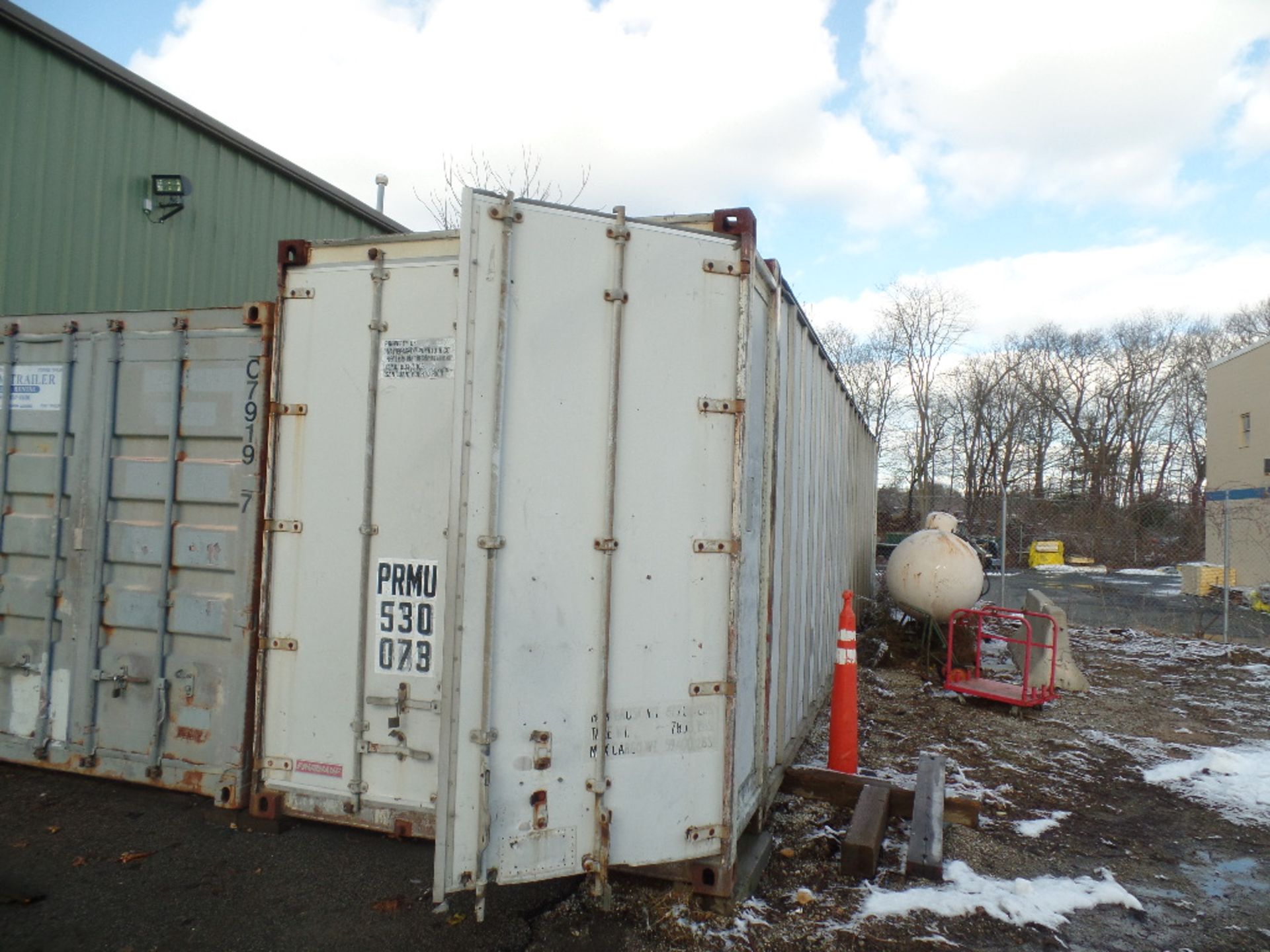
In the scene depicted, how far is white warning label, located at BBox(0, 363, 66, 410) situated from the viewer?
4926 millimetres

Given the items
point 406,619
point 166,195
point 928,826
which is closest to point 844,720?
point 928,826

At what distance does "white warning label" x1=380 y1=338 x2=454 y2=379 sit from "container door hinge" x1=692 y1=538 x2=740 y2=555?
1606mm

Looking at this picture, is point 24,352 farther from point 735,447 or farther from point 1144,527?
point 1144,527

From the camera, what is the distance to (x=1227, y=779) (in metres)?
5.89

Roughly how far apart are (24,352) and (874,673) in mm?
8757

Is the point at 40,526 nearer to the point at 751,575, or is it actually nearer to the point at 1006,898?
the point at 751,575

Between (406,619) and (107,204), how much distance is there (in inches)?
254

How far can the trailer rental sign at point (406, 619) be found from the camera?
4.06 m

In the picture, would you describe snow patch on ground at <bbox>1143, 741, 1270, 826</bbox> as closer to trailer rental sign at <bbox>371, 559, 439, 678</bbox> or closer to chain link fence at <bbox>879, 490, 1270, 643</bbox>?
trailer rental sign at <bbox>371, 559, 439, 678</bbox>

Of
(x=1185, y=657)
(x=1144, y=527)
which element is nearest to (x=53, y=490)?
(x=1185, y=657)

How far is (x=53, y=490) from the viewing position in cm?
489

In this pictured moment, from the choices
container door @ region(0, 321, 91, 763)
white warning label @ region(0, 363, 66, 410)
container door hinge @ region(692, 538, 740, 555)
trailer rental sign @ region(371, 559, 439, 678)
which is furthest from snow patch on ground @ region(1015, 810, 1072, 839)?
white warning label @ region(0, 363, 66, 410)

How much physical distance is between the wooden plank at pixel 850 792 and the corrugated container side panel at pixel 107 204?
760 cm

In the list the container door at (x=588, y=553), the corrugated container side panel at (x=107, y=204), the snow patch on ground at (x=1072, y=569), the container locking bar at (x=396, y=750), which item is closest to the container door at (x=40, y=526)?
the container locking bar at (x=396, y=750)
